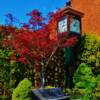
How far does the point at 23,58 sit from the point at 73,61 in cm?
441

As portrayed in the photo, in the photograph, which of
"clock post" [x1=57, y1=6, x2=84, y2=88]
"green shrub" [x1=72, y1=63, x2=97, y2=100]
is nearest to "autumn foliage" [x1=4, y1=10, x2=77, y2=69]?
"green shrub" [x1=72, y1=63, x2=97, y2=100]

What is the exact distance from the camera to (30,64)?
60.7 ft

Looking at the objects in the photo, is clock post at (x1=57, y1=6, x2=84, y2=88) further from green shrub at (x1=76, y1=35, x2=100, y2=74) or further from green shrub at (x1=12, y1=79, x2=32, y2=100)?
green shrub at (x1=12, y1=79, x2=32, y2=100)

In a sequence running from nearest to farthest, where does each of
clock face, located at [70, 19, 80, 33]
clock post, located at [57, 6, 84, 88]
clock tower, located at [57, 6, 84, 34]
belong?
clock post, located at [57, 6, 84, 88]
clock tower, located at [57, 6, 84, 34]
clock face, located at [70, 19, 80, 33]

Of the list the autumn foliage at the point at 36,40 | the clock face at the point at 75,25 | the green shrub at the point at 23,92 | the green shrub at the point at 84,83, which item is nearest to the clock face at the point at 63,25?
the clock face at the point at 75,25

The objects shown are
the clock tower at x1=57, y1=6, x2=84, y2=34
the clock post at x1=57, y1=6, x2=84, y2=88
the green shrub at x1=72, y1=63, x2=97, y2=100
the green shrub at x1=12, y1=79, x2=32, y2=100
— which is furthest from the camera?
the clock tower at x1=57, y1=6, x2=84, y2=34

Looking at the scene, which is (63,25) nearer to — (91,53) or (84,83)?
(91,53)

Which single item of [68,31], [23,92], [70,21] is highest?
[70,21]

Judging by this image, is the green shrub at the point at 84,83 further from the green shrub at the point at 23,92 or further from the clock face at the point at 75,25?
the clock face at the point at 75,25

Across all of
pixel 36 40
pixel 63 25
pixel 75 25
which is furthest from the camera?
pixel 75 25

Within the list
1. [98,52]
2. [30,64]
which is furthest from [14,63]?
[98,52]

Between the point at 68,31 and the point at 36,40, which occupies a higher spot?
the point at 68,31

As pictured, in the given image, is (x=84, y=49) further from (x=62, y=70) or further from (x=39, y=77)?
(x=39, y=77)

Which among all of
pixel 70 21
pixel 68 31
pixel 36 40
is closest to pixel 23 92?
pixel 36 40
